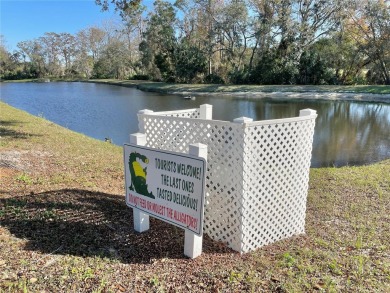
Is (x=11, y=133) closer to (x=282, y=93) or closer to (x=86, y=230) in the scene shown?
(x=86, y=230)

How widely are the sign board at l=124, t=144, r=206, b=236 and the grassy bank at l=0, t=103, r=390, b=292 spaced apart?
373 mm

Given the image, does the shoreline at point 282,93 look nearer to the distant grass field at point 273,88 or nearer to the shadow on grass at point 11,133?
the distant grass field at point 273,88

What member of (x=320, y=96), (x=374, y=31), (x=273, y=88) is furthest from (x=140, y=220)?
(x=374, y=31)

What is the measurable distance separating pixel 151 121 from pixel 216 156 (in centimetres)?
89

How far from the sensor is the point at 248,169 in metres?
3.00

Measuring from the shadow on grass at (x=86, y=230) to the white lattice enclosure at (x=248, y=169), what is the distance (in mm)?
328

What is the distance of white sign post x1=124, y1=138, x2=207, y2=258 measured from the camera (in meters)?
2.59

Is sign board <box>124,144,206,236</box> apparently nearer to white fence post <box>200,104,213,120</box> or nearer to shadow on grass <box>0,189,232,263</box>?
shadow on grass <box>0,189,232,263</box>

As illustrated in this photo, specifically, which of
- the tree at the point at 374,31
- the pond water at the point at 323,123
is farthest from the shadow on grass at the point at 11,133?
the tree at the point at 374,31

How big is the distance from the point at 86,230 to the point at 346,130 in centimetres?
1360

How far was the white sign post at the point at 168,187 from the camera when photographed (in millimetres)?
2588

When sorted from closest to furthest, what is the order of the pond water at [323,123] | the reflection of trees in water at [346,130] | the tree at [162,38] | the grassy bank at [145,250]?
the grassy bank at [145,250], the reflection of trees in water at [346,130], the pond water at [323,123], the tree at [162,38]

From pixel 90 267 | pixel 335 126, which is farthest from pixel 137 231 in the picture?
pixel 335 126

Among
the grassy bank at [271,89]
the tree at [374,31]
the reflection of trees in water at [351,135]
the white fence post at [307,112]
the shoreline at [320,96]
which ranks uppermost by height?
the tree at [374,31]
